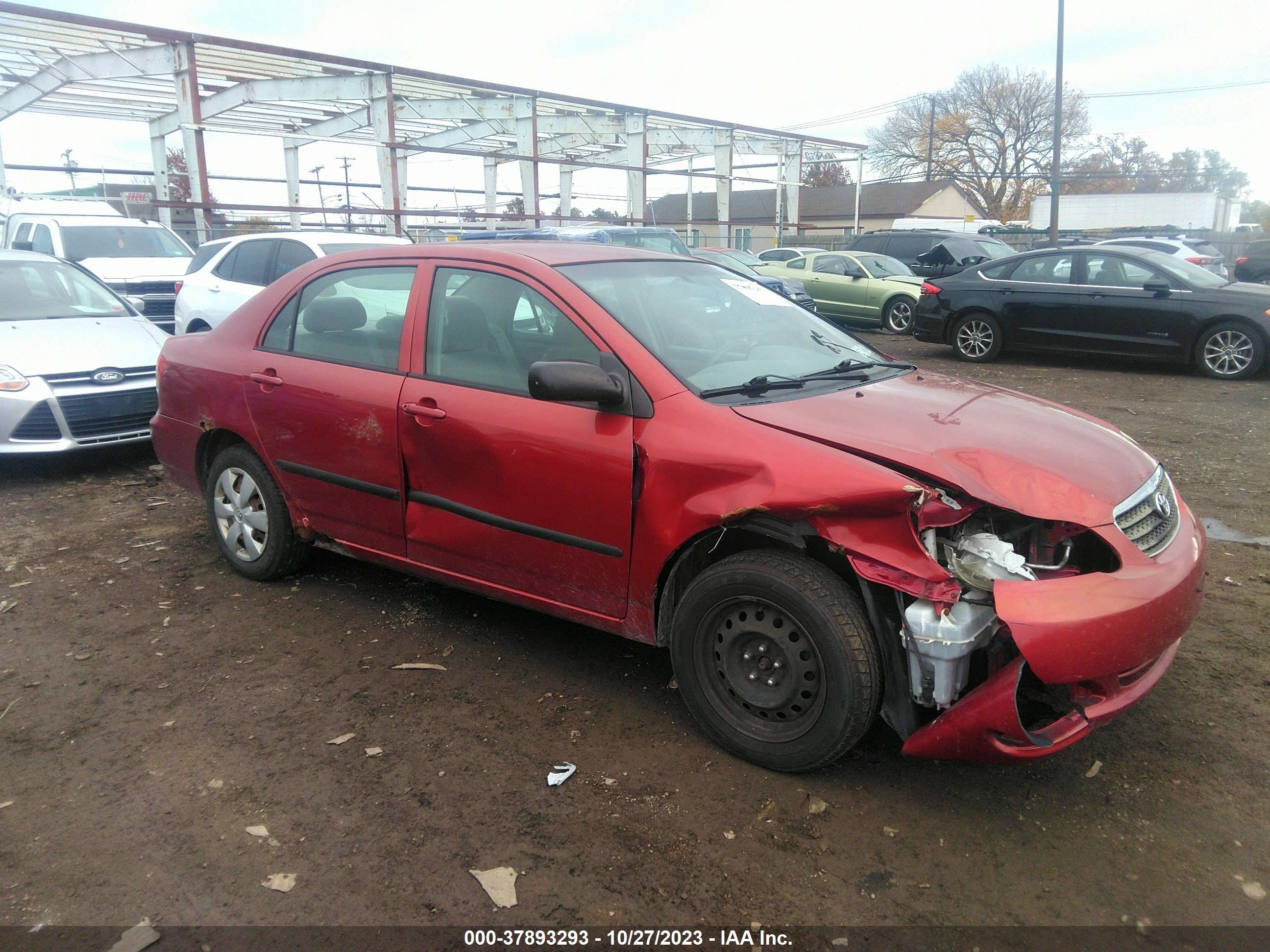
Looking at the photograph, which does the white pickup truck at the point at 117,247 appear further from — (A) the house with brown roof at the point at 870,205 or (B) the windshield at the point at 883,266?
(A) the house with brown roof at the point at 870,205

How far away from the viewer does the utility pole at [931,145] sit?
175 feet

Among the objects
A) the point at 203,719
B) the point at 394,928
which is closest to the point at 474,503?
the point at 203,719

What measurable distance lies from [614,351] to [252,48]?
19.0 m

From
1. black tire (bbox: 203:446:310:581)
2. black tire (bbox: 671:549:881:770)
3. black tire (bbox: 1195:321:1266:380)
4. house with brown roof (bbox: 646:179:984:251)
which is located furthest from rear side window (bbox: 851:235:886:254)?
house with brown roof (bbox: 646:179:984:251)

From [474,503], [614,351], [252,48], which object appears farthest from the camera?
[252,48]

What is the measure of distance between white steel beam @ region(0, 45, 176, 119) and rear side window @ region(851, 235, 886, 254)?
15019 mm

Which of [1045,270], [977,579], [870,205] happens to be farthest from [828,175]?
[977,579]

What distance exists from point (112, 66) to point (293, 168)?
8205mm

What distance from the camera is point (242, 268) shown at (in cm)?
973

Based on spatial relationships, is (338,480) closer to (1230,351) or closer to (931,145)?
(1230,351)

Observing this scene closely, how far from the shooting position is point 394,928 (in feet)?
7.73

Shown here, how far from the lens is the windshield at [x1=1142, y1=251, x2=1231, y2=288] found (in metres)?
10.9

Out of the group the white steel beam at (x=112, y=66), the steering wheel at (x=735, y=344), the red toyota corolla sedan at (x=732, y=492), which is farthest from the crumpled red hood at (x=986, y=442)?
the white steel beam at (x=112, y=66)

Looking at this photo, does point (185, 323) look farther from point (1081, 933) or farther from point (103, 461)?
point (1081, 933)
